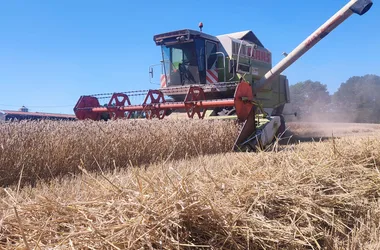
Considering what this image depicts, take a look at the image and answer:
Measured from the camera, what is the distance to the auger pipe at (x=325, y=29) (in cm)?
759

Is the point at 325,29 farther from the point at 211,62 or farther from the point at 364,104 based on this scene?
the point at 364,104

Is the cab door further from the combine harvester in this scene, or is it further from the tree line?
the tree line

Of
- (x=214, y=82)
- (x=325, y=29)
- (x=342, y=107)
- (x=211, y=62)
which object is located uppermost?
(x=325, y=29)

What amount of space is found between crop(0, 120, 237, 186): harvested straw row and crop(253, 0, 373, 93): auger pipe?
99.7 inches

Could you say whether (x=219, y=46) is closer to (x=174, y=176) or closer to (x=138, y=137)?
(x=138, y=137)

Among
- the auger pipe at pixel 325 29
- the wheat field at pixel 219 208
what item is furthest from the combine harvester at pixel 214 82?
the wheat field at pixel 219 208

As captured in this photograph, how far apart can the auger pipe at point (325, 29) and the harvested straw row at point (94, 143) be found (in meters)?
2.53

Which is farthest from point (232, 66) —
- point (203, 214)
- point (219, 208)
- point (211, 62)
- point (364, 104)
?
point (364, 104)

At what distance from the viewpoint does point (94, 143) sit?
477 cm

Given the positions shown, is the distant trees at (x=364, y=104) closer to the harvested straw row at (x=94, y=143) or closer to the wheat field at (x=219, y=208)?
the harvested straw row at (x=94, y=143)

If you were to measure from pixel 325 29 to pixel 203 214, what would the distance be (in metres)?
7.46

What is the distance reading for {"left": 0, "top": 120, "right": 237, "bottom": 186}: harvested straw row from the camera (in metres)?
4.01

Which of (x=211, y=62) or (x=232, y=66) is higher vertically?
(x=211, y=62)

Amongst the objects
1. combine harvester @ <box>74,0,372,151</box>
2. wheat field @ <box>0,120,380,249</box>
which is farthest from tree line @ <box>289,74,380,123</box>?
wheat field @ <box>0,120,380,249</box>
